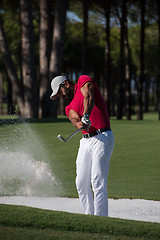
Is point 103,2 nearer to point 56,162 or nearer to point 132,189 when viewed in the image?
point 56,162

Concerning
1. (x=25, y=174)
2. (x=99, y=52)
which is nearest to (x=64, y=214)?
(x=25, y=174)

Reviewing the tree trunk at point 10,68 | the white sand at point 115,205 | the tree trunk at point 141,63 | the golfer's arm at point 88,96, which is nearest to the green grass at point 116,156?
the white sand at point 115,205

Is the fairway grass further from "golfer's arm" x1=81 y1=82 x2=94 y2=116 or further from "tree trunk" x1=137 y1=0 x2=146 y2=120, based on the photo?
"tree trunk" x1=137 y1=0 x2=146 y2=120

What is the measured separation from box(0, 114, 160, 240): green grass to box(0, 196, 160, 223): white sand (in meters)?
0.43

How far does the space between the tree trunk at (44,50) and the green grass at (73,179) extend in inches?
185

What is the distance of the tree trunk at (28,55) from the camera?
72.8 ft

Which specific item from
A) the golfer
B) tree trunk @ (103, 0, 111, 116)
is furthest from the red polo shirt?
tree trunk @ (103, 0, 111, 116)

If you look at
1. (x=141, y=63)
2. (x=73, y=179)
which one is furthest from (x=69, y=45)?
(x=73, y=179)

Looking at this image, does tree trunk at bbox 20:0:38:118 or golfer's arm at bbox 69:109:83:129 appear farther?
tree trunk at bbox 20:0:38:118

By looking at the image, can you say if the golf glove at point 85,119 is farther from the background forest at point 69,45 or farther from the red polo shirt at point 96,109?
the background forest at point 69,45

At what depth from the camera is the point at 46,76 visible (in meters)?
23.7

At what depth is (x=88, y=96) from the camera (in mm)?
5422

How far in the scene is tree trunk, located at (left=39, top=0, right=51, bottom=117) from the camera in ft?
75.8

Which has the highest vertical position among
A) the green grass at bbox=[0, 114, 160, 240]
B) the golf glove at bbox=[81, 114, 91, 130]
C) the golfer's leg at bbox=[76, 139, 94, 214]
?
the golf glove at bbox=[81, 114, 91, 130]
